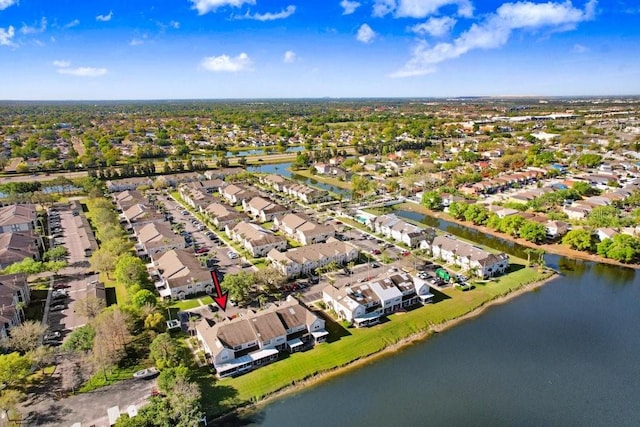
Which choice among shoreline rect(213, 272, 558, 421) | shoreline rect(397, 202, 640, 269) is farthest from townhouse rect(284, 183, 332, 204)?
shoreline rect(213, 272, 558, 421)

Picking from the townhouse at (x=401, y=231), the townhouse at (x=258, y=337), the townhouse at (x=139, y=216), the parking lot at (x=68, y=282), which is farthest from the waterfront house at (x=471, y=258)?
the townhouse at (x=139, y=216)

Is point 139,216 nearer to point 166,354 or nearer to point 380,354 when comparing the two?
point 166,354

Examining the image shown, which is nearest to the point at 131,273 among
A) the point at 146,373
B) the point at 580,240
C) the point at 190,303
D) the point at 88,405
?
the point at 190,303

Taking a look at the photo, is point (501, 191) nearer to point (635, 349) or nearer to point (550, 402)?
point (635, 349)

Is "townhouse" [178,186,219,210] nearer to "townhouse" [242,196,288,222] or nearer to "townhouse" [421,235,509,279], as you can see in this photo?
"townhouse" [242,196,288,222]

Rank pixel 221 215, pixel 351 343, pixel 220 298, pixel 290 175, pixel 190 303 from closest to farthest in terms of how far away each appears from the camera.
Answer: pixel 351 343
pixel 220 298
pixel 190 303
pixel 221 215
pixel 290 175

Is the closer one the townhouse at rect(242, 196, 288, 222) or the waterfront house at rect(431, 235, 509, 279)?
the waterfront house at rect(431, 235, 509, 279)
